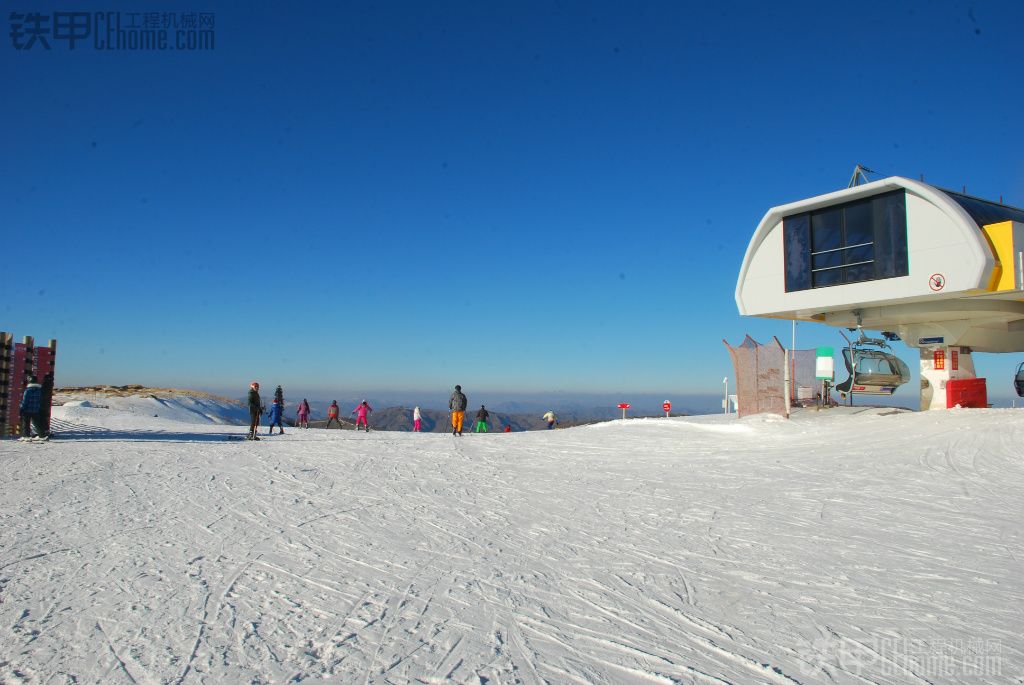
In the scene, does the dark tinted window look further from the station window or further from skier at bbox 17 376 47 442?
skier at bbox 17 376 47 442

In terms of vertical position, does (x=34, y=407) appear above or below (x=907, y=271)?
below

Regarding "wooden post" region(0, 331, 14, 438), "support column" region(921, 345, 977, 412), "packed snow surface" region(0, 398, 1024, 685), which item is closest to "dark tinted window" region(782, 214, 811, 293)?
"support column" region(921, 345, 977, 412)

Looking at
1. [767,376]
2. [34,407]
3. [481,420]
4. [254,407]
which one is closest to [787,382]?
[767,376]

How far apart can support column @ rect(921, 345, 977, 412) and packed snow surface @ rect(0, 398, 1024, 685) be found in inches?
369

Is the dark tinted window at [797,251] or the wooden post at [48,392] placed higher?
the dark tinted window at [797,251]

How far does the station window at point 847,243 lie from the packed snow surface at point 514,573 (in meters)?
7.91

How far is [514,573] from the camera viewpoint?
5.62 meters

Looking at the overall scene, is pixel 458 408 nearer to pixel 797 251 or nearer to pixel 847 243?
pixel 797 251

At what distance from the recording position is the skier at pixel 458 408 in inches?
784

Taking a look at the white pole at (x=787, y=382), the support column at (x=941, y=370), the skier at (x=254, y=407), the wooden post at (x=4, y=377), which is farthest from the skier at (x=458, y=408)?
the support column at (x=941, y=370)

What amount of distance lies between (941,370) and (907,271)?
4.72 m

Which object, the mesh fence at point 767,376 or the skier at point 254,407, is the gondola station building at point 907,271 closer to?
the mesh fence at point 767,376

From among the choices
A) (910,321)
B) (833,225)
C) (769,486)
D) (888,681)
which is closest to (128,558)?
(888,681)

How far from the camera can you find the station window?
18.0 meters
